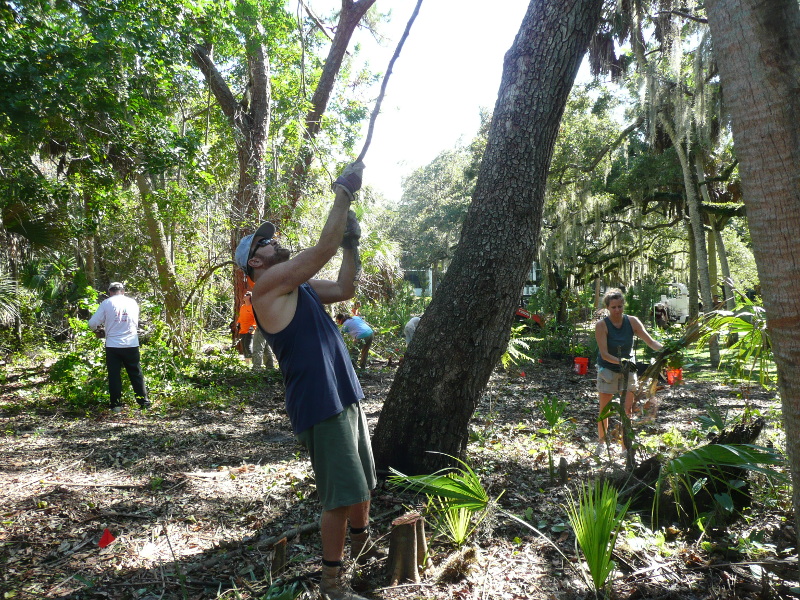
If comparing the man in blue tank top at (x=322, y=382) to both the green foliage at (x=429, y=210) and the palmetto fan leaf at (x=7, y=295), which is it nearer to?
the palmetto fan leaf at (x=7, y=295)

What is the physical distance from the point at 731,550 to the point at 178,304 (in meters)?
9.09

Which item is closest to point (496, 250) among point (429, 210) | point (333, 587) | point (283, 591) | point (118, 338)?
point (333, 587)

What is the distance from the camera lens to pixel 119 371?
749cm

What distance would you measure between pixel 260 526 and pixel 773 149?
3.45 metres

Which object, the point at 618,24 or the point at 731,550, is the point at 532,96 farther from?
the point at 618,24

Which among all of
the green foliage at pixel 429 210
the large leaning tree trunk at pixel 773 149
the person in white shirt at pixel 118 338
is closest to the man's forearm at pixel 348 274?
the large leaning tree trunk at pixel 773 149

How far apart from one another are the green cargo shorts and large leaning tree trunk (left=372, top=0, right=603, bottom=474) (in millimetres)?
1317

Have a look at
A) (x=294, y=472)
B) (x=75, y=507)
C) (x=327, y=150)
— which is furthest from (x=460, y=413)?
(x=327, y=150)

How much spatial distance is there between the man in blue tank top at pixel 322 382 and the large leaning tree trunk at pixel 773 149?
68.8 inches

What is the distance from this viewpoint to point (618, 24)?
990cm

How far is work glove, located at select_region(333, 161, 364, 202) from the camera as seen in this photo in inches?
116

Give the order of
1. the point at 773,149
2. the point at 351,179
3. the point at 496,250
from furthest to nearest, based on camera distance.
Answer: the point at 496,250 < the point at 351,179 < the point at 773,149

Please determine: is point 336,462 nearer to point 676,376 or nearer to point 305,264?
point 305,264

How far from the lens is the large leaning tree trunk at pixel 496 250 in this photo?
400 cm
